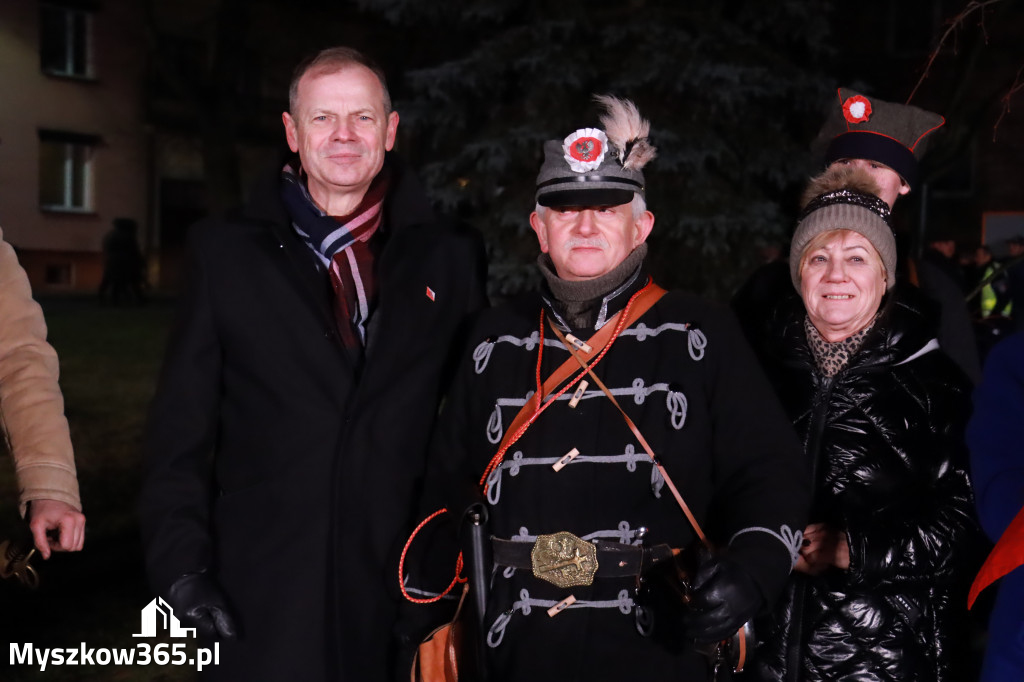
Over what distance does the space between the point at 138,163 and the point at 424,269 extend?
30487 mm

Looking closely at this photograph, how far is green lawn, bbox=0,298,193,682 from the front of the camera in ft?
22.0

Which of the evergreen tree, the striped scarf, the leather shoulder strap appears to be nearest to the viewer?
the leather shoulder strap

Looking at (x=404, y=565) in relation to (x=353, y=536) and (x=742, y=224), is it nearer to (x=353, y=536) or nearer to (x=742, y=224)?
(x=353, y=536)

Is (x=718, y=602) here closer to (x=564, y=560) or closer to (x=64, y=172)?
(x=564, y=560)

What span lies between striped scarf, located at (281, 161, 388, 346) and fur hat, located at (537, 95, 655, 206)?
81 centimetres

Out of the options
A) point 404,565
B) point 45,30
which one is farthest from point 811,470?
point 45,30

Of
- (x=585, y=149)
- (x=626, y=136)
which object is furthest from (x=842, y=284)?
(x=585, y=149)

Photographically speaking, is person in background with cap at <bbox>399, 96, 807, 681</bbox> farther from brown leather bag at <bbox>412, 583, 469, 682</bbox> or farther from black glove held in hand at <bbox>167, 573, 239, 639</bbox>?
black glove held in hand at <bbox>167, 573, 239, 639</bbox>

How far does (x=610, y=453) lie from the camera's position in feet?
10.0

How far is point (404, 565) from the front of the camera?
11.2 feet

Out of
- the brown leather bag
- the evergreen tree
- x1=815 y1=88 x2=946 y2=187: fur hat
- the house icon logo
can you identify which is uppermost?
the evergreen tree

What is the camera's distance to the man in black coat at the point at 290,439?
11.8ft

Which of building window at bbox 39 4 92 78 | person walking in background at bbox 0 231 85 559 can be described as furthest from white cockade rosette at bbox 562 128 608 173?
building window at bbox 39 4 92 78

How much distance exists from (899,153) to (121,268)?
71.5 ft
